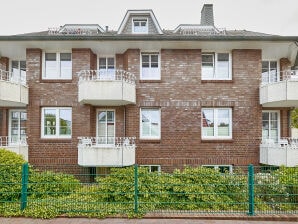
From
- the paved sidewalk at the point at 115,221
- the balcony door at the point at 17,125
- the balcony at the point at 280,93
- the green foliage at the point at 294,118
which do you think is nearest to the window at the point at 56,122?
the balcony door at the point at 17,125

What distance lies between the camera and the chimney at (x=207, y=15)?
17.2 m

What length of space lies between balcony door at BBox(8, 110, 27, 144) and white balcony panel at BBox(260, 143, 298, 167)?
13274 millimetres

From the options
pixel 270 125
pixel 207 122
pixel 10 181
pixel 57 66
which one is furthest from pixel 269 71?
pixel 10 181

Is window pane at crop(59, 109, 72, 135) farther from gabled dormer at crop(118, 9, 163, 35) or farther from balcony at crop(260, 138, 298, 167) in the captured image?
balcony at crop(260, 138, 298, 167)

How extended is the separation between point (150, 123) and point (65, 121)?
4.64 meters

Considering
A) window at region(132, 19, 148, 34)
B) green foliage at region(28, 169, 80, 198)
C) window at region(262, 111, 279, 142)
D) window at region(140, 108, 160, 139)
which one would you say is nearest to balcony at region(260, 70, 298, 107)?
window at region(262, 111, 279, 142)

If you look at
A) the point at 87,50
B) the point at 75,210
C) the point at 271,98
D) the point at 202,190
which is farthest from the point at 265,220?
the point at 87,50

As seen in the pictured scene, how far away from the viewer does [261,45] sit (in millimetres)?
12320

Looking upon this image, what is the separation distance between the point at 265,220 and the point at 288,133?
27.0 ft

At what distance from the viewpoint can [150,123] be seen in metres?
12.7

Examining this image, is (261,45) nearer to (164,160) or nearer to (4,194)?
(164,160)

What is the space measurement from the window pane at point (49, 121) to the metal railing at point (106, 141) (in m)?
1.73

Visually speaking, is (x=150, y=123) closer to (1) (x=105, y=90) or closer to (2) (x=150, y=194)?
(1) (x=105, y=90)

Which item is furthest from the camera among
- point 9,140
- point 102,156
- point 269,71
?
point 269,71
